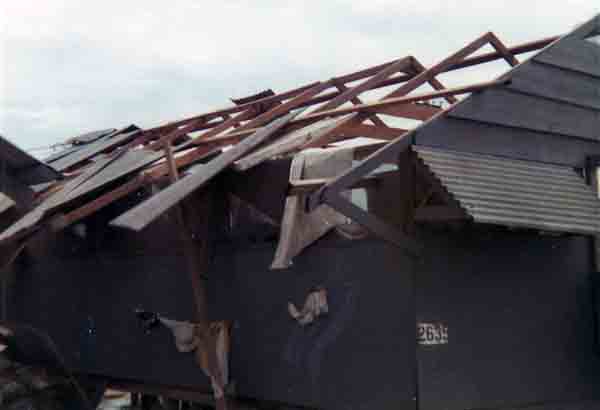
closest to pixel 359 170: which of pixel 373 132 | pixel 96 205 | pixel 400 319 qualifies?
pixel 400 319

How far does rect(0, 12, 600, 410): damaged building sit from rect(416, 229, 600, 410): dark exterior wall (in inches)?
0.7

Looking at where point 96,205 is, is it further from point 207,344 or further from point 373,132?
point 373,132

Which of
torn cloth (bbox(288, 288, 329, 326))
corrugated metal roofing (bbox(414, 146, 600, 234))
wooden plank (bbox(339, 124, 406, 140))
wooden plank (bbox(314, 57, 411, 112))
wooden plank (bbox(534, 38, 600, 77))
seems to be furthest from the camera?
wooden plank (bbox(314, 57, 411, 112))

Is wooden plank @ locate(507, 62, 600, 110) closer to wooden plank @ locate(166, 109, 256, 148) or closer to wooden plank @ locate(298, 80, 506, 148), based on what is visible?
wooden plank @ locate(298, 80, 506, 148)

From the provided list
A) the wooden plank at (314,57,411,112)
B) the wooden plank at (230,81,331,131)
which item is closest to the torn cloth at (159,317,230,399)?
the wooden plank at (230,81,331,131)

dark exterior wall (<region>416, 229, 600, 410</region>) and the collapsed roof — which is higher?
the collapsed roof

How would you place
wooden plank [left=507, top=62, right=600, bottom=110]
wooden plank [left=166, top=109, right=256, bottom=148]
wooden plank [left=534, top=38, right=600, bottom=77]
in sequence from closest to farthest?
wooden plank [left=507, top=62, right=600, bottom=110] → wooden plank [left=534, top=38, right=600, bottom=77] → wooden plank [left=166, top=109, right=256, bottom=148]

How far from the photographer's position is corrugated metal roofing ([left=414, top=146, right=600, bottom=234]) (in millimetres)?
7578

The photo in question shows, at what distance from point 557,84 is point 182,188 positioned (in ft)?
14.6

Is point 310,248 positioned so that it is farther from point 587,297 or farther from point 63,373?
point 63,373

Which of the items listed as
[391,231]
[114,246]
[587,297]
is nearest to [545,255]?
[587,297]

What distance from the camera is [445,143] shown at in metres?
8.24

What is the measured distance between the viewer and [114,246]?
1175 centimetres

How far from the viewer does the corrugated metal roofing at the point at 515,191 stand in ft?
24.9
